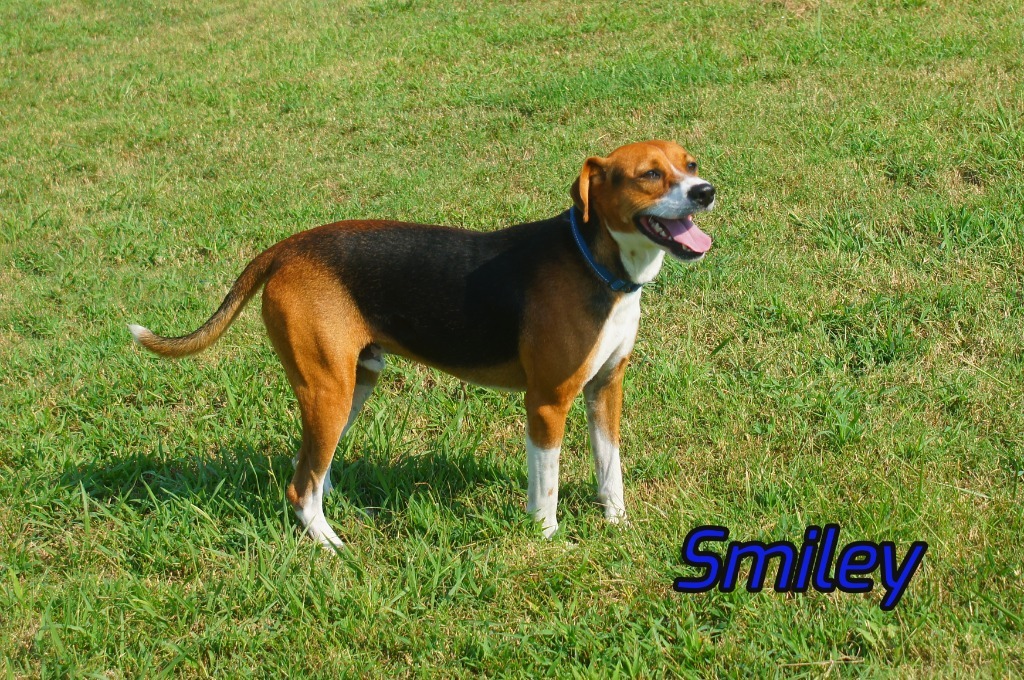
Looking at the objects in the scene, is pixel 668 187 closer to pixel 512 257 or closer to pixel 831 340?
pixel 512 257

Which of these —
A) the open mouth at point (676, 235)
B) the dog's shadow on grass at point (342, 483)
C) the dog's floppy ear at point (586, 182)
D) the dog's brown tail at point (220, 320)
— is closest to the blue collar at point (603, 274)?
the dog's floppy ear at point (586, 182)

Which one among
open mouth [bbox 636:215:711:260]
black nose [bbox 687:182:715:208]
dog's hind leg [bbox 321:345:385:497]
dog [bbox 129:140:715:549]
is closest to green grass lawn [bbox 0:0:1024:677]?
dog's hind leg [bbox 321:345:385:497]

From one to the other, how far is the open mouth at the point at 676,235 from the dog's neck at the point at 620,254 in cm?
13

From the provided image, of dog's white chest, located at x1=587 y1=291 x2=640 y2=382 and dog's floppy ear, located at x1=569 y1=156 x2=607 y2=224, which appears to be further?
dog's white chest, located at x1=587 y1=291 x2=640 y2=382

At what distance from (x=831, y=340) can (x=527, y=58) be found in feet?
19.9

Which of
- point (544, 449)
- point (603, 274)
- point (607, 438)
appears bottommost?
point (607, 438)

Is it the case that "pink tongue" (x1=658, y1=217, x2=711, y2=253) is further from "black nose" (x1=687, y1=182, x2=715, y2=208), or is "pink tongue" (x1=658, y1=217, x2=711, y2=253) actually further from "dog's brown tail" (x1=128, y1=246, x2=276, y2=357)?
"dog's brown tail" (x1=128, y1=246, x2=276, y2=357)

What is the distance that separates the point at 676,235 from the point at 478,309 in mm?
932

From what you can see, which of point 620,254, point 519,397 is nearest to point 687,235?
point 620,254

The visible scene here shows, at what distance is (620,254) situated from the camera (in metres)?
4.18

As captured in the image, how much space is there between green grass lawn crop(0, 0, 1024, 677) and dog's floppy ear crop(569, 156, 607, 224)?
4.70 feet

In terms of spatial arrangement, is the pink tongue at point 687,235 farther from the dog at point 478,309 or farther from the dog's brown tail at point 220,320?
the dog's brown tail at point 220,320

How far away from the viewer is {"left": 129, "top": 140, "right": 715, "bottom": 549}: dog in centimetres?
420

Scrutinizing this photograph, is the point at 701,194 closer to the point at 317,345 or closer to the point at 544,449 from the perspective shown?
the point at 544,449
